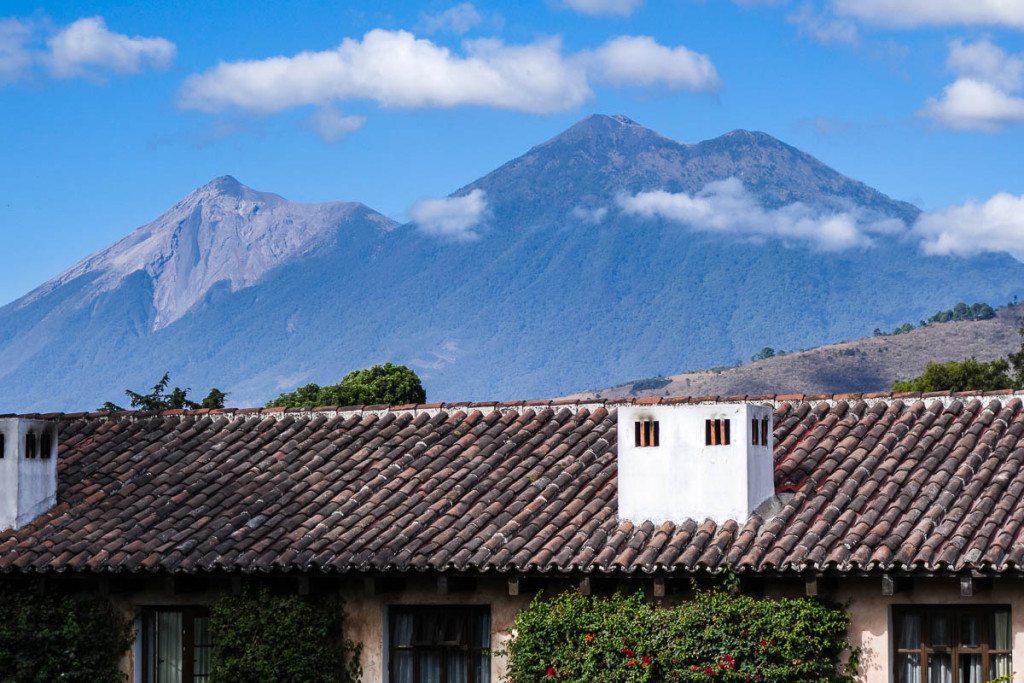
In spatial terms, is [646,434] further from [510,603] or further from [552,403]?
[552,403]

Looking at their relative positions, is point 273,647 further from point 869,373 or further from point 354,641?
point 869,373

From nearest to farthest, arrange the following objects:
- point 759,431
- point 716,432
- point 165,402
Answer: point 716,432 → point 759,431 → point 165,402

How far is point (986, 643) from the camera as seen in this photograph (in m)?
13.9

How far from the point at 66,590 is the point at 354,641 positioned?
11.5ft

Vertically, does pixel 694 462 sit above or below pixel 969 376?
below

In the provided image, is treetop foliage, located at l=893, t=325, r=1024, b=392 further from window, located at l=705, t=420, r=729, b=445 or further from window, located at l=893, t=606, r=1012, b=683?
window, located at l=893, t=606, r=1012, b=683

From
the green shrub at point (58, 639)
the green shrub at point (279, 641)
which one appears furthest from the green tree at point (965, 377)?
the green shrub at point (58, 639)

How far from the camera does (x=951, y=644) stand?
14.0 meters

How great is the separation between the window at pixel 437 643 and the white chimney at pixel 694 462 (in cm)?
210

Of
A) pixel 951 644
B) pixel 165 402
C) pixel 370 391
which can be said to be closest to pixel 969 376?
pixel 370 391

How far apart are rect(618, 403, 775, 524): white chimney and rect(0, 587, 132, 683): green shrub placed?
6115mm

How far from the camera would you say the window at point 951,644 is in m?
13.8

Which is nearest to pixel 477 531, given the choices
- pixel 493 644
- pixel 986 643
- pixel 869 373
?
pixel 493 644

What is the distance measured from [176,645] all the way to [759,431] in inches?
281
